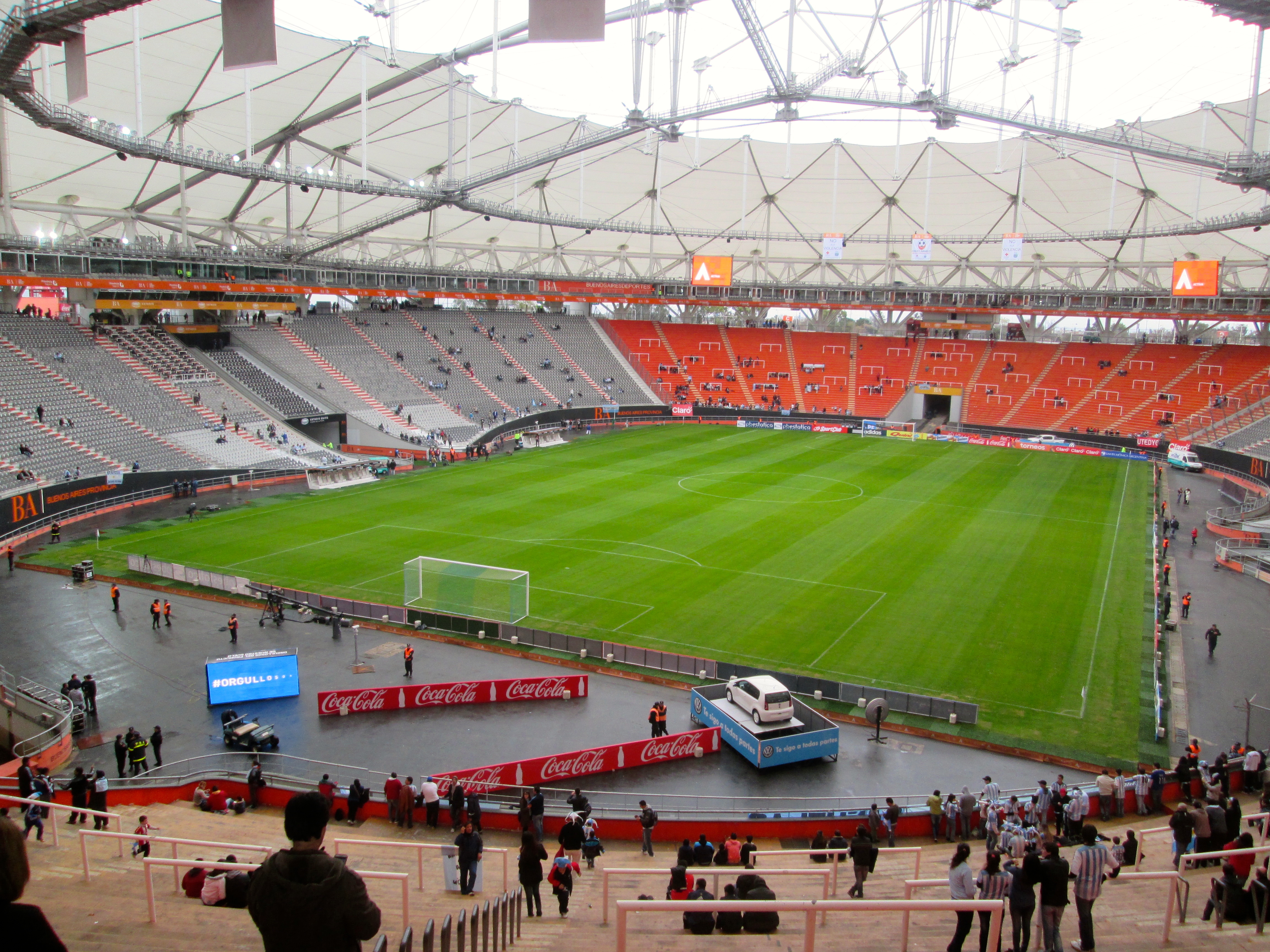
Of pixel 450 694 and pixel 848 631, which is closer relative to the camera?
pixel 450 694

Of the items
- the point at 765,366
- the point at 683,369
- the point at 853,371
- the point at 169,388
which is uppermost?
the point at 765,366

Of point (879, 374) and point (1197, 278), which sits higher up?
point (1197, 278)

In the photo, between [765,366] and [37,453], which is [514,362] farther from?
[37,453]

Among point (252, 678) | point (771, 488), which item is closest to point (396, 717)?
point (252, 678)

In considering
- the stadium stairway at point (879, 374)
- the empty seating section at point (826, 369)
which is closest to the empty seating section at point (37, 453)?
the empty seating section at point (826, 369)

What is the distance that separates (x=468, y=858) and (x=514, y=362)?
213ft

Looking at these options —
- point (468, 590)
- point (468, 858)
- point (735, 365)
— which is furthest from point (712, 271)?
point (468, 858)

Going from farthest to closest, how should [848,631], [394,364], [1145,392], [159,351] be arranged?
[1145,392] < [394,364] < [159,351] < [848,631]

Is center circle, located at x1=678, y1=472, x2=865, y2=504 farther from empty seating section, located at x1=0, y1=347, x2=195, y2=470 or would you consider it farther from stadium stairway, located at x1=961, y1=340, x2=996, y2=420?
stadium stairway, located at x1=961, y1=340, x2=996, y2=420

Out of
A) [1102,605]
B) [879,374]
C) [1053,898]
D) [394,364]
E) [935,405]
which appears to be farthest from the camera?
[879,374]

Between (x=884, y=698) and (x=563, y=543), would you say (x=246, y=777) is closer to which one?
(x=884, y=698)

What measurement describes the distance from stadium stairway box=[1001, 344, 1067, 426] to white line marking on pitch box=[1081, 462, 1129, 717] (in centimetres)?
2233

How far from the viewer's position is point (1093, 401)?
229 feet

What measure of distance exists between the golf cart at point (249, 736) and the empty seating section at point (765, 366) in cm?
6162
